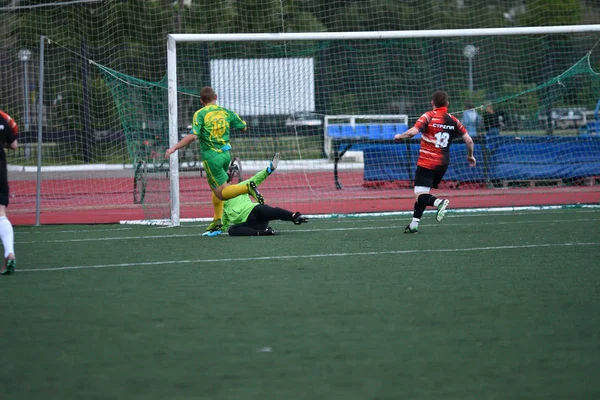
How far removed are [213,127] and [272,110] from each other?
531 cm

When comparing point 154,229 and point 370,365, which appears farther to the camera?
point 154,229

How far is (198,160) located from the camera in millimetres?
18562

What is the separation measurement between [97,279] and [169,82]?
563 cm

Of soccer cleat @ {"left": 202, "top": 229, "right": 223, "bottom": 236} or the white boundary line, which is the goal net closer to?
the white boundary line

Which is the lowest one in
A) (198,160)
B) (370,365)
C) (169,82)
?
(370,365)

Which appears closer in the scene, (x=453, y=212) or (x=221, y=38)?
(x=221, y=38)

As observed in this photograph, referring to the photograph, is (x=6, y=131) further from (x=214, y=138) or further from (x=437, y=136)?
(x=437, y=136)

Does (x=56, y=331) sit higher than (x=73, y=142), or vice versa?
(x=73, y=142)

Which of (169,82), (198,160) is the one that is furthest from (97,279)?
(198,160)

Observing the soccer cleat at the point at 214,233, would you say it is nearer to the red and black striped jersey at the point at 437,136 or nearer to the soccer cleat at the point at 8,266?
the red and black striped jersey at the point at 437,136

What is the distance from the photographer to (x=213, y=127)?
38.1 feet

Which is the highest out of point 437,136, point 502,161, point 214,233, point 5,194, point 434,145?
point 437,136

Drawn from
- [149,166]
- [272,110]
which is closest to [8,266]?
[149,166]

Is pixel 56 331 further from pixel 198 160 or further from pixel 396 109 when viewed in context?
pixel 396 109
